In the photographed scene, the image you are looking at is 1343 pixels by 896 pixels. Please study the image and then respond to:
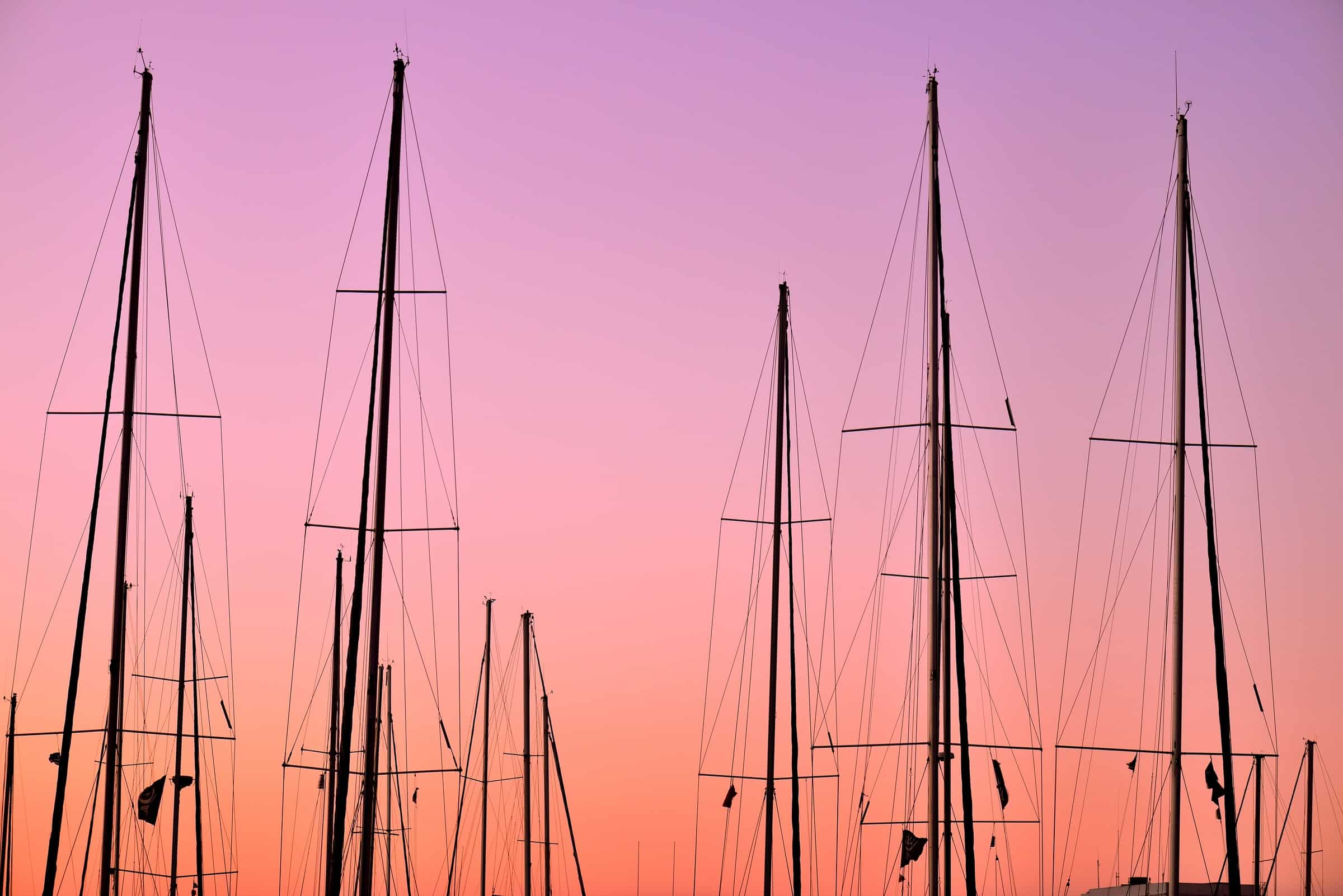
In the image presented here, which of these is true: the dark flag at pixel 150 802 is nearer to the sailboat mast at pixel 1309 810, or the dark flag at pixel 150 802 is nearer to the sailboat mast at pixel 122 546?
the sailboat mast at pixel 122 546

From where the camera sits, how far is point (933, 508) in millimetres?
26625

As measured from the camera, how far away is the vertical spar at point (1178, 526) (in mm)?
26609

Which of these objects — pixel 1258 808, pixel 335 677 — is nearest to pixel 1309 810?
pixel 1258 808

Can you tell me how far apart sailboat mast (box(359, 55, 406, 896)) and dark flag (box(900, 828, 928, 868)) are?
8340mm

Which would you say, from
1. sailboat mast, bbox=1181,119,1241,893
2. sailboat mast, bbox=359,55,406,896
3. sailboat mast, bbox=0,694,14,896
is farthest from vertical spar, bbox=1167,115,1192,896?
sailboat mast, bbox=0,694,14,896

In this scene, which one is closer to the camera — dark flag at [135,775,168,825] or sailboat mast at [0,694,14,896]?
dark flag at [135,775,168,825]

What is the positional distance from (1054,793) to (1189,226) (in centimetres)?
1120

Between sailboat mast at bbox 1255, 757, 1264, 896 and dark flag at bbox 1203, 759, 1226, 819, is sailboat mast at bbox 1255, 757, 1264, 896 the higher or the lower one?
the lower one

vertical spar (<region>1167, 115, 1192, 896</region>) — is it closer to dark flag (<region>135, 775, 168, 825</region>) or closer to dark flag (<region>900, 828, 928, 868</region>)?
dark flag (<region>900, 828, 928, 868</region>)

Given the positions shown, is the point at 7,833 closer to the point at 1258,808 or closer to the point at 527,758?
the point at 527,758

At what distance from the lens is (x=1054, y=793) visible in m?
33.2

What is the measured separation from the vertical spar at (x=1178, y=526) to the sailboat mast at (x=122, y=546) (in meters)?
16.0

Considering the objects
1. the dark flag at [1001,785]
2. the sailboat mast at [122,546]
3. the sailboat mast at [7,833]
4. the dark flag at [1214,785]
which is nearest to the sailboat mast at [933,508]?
the dark flag at [1001,785]

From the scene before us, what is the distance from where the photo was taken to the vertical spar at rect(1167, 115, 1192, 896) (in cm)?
2661
